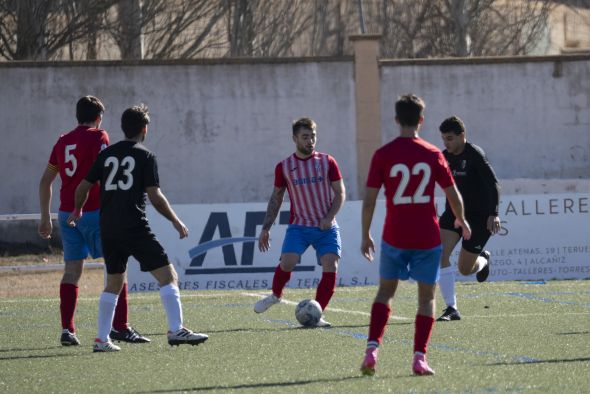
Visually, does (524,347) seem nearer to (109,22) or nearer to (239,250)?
(239,250)

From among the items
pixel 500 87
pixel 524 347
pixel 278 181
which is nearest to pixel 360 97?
pixel 500 87

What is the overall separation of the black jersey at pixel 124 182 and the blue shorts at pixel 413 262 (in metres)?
2.16

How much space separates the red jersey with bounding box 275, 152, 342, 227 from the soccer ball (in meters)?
0.76

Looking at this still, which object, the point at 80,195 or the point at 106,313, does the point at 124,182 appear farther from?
the point at 106,313

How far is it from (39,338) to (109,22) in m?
22.9

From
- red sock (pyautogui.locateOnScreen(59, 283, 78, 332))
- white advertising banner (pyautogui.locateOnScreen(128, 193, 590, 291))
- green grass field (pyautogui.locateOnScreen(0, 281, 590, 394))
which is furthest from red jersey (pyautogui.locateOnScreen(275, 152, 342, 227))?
white advertising banner (pyautogui.locateOnScreen(128, 193, 590, 291))

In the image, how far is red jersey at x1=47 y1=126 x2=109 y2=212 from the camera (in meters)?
10.0

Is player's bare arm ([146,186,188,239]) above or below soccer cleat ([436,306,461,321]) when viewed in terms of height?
above

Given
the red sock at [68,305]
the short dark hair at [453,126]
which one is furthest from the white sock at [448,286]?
the red sock at [68,305]

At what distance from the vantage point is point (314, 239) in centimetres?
1133

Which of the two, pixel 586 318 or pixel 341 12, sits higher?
pixel 341 12

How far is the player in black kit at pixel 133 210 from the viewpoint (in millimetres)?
9180

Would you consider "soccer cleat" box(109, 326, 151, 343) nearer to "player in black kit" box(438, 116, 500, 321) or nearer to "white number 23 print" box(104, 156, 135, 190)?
"white number 23 print" box(104, 156, 135, 190)

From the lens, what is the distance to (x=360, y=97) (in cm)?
→ 2689
